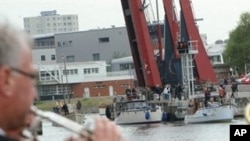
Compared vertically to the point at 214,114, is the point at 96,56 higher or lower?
higher

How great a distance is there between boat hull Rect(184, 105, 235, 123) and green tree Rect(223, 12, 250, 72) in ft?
113

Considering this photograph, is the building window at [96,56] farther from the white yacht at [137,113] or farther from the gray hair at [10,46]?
the gray hair at [10,46]

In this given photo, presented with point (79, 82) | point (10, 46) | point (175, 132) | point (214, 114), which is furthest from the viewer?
point (79, 82)

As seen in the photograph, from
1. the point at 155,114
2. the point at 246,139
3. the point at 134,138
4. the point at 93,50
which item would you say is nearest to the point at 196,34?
the point at 155,114

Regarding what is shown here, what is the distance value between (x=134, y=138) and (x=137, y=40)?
10233mm

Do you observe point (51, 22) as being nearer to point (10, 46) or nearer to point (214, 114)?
point (214, 114)

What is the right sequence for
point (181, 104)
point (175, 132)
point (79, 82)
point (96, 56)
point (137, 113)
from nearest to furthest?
point (175, 132) < point (137, 113) < point (181, 104) < point (79, 82) < point (96, 56)

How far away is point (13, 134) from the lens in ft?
6.05

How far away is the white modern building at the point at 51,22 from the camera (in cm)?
15362

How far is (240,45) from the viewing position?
66.9 meters

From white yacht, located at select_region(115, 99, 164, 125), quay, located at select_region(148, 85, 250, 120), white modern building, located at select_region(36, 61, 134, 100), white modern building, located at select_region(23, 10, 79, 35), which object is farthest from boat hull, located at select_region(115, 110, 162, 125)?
white modern building, located at select_region(23, 10, 79, 35)

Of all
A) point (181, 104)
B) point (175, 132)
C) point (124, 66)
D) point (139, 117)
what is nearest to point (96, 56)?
point (124, 66)

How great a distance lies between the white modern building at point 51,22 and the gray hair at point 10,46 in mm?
148452

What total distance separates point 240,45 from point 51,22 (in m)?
94.2
